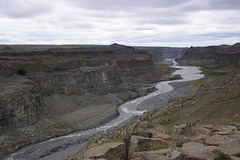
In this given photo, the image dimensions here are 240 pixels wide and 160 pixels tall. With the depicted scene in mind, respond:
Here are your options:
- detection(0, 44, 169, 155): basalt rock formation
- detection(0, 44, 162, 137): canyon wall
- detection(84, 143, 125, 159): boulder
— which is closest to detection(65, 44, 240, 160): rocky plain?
detection(84, 143, 125, 159): boulder

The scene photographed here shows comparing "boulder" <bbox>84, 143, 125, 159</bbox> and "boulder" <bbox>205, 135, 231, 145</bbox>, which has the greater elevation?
"boulder" <bbox>205, 135, 231, 145</bbox>

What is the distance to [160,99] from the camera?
66.1 meters

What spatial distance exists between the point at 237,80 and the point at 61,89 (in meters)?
39.5

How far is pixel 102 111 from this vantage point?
55500 mm

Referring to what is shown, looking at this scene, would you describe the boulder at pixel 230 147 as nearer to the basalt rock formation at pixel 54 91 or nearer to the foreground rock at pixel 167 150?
the foreground rock at pixel 167 150

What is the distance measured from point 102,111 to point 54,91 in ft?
41.7

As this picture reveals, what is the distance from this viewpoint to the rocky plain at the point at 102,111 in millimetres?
15844

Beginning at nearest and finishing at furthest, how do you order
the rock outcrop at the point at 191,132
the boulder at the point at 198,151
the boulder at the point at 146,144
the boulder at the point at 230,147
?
the boulder at the point at 198,151
the boulder at the point at 230,147
the rock outcrop at the point at 191,132
the boulder at the point at 146,144

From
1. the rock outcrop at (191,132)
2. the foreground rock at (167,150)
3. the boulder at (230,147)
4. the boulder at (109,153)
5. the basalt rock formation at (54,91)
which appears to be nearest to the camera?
the foreground rock at (167,150)

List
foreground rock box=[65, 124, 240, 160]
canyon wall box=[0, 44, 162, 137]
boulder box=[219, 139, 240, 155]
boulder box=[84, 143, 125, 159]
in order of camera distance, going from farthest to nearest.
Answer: canyon wall box=[0, 44, 162, 137] < boulder box=[84, 143, 125, 159] < boulder box=[219, 139, 240, 155] < foreground rock box=[65, 124, 240, 160]

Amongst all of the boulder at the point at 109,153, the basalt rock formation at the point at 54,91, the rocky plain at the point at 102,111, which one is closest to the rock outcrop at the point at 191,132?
the rocky plain at the point at 102,111

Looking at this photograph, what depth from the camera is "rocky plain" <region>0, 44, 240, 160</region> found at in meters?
15.8

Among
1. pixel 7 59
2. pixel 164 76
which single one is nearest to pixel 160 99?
pixel 7 59

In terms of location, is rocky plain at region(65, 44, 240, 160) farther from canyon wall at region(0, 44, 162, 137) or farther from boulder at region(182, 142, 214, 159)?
canyon wall at region(0, 44, 162, 137)
